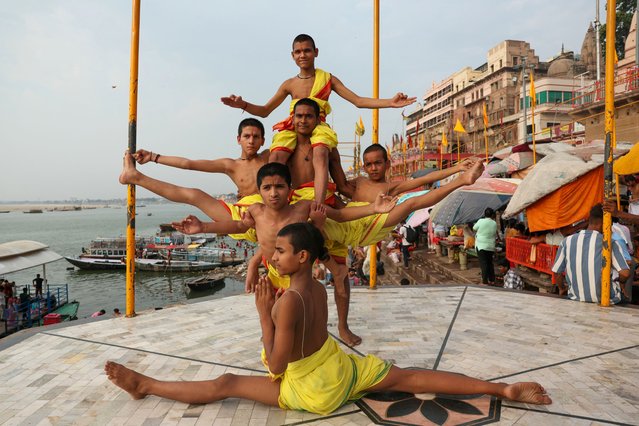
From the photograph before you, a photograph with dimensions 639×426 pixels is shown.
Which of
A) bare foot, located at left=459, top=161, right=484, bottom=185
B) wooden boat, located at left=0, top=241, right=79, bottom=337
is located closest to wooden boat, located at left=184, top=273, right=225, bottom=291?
wooden boat, located at left=0, top=241, right=79, bottom=337

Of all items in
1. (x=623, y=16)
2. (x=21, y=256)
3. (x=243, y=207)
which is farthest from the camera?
(x=623, y=16)

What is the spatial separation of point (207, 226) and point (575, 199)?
870 centimetres

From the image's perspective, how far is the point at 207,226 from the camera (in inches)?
151

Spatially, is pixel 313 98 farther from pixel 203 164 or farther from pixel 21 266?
pixel 21 266

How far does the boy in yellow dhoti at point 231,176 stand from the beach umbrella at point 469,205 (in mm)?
9356

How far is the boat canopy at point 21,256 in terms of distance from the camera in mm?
15950

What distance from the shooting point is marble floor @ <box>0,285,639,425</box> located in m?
3.18

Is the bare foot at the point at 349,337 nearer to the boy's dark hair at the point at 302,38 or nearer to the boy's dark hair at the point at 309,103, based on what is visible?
the boy's dark hair at the point at 309,103

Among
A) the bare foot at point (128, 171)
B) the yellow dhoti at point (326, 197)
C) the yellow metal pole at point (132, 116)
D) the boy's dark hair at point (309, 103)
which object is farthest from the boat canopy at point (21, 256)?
the boy's dark hair at point (309, 103)

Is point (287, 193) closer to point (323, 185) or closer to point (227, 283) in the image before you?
point (323, 185)

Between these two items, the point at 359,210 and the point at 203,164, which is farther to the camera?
the point at 203,164

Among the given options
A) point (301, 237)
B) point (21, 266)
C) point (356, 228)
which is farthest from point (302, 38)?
point (21, 266)

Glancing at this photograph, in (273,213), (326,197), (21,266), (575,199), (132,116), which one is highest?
(132,116)

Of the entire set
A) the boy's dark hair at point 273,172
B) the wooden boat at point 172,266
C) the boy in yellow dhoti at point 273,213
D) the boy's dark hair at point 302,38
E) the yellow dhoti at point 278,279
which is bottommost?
the wooden boat at point 172,266
